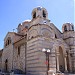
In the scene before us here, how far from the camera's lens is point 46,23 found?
21422mm

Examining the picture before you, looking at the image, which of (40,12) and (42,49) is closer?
(42,49)

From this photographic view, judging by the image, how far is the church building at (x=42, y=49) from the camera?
63.4 ft

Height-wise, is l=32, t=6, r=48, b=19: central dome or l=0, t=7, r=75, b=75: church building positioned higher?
l=32, t=6, r=48, b=19: central dome

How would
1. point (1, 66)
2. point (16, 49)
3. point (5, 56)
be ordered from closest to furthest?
point (16, 49) → point (5, 56) → point (1, 66)

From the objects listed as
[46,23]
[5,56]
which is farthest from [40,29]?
[5,56]

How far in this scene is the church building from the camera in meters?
19.3

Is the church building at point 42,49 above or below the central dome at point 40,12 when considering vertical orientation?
below

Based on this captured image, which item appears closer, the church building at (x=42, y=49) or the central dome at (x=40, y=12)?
the church building at (x=42, y=49)

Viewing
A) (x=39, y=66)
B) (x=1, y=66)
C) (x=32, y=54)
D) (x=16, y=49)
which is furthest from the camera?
(x=1, y=66)

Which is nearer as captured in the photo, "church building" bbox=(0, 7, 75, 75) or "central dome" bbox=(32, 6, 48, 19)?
"church building" bbox=(0, 7, 75, 75)

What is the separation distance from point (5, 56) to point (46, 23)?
1208 cm

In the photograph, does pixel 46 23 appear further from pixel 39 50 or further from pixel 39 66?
pixel 39 66

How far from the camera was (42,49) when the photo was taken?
19.3 m

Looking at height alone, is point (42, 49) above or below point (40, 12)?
below
